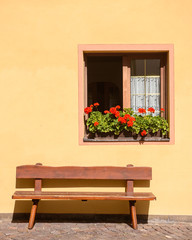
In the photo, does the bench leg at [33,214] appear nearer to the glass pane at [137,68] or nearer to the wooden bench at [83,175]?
the wooden bench at [83,175]

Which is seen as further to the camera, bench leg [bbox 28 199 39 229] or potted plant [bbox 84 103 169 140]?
potted plant [bbox 84 103 169 140]

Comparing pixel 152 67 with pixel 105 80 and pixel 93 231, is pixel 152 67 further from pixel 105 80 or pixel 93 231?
pixel 105 80

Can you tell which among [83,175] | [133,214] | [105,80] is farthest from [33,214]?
[105,80]

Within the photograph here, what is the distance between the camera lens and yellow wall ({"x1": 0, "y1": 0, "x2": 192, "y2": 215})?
5.17m

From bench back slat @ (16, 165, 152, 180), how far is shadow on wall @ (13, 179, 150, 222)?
0.19 metres

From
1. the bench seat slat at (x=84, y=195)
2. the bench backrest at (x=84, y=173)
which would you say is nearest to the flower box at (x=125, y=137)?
the bench backrest at (x=84, y=173)

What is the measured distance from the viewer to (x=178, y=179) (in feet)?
16.8

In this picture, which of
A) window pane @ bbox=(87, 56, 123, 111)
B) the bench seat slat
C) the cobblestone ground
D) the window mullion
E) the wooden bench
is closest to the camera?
→ the cobblestone ground

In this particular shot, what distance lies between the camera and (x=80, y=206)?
17.0 ft

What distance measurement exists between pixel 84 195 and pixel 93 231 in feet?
1.68

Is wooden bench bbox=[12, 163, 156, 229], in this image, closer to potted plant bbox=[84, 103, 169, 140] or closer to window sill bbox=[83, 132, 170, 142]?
window sill bbox=[83, 132, 170, 142]

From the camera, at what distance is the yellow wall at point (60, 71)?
5.17 metres

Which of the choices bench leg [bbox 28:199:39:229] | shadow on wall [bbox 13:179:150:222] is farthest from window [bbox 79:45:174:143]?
bench leg [bbox 28:199:39:229]

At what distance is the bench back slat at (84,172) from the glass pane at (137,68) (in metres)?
1.66
